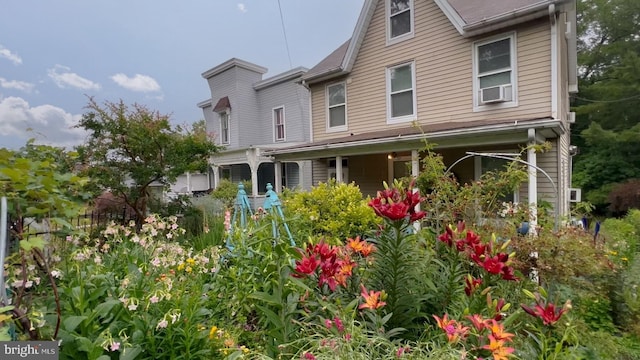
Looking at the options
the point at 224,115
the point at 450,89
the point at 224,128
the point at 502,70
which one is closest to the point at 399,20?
the point at 450,89

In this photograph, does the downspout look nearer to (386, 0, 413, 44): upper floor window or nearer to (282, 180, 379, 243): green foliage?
(386, 0, 413, 44): upper floor window

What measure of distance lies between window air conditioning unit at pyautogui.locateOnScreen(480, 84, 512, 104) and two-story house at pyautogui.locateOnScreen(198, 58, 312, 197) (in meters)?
8.68

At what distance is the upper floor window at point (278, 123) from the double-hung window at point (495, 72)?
10.0 m

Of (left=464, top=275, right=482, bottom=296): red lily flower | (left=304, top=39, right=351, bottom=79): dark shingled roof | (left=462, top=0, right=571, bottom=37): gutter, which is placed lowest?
(left=464, top=275, right=482, bottom=296): red lily flower

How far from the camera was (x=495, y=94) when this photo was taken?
770cm

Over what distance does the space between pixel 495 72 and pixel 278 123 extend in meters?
10.8

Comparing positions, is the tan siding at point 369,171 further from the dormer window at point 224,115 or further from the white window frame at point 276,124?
the dormer window at point 224,115

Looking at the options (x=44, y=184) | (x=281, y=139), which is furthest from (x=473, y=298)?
(x=281, y=139)

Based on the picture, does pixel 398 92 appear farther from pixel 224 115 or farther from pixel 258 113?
pixel 224 115

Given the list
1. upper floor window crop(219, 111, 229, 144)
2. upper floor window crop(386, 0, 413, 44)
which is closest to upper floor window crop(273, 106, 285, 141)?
upper floor window crop(219, 111, 229, 144)

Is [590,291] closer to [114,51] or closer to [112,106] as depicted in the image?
[112,106]

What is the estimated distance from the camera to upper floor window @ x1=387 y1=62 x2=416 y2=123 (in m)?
9.32

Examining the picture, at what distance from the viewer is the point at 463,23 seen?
7.89 m

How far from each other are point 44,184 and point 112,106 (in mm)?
6513
